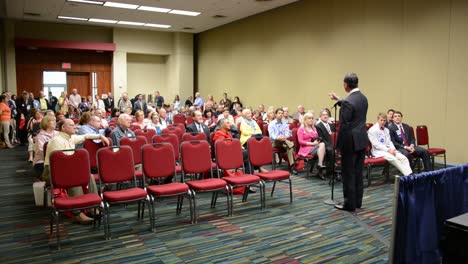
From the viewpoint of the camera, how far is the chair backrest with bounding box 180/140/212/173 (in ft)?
17.3

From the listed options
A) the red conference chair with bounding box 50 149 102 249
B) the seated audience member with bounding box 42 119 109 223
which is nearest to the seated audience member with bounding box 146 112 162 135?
the seated audience member with bounding box 42 119 109 223

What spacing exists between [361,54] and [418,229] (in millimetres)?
8639

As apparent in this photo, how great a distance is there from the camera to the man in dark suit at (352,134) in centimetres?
507

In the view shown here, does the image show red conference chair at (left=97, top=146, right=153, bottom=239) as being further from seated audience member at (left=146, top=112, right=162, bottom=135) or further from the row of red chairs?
seated audience member at (left=146, top=112, right=162, bottom=135)

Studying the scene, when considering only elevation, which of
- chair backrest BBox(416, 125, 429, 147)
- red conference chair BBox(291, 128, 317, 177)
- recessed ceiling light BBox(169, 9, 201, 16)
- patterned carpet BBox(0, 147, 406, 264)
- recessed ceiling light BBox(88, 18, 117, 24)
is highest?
recessed ceiling light BBox(88, 18, 117, 24)

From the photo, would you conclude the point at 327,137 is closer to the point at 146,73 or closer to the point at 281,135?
the point at 281,135

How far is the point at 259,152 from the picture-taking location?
5.82m

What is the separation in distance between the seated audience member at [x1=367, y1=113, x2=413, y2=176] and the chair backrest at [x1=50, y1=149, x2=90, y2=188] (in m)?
4.86

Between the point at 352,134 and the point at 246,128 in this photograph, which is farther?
the point at 246,128

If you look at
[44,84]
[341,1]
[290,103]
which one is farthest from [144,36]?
[341,1]

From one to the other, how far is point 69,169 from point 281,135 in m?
4.61

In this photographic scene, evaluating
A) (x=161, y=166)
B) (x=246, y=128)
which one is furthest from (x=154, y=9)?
(x=161, y=166)

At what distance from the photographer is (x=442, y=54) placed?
896 cm

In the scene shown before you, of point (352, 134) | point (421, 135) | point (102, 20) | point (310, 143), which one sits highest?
point (102, 20)
